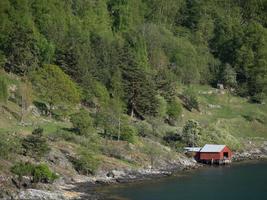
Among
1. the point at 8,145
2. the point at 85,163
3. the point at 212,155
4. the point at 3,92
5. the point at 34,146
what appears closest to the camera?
the point at 8,145

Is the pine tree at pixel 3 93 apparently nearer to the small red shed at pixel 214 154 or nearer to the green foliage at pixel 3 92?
the green foliage at pixel 3 92

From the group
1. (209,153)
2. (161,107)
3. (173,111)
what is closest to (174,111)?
(173,111)

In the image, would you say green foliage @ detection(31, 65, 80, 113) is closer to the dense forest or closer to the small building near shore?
the dense forest

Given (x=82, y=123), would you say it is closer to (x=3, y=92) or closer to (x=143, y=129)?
(x=3, y=92)

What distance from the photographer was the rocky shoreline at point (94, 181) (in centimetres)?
8862

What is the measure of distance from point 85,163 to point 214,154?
36.4 m

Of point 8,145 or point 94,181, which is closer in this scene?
point 8,145

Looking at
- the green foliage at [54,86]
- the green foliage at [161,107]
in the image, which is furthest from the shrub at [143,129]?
the green foliage at [54,86]

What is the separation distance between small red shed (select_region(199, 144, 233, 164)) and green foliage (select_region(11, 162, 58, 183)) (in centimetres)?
4417

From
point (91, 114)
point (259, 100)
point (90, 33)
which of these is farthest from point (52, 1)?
point (259, 100)

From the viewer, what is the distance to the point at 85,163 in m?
105

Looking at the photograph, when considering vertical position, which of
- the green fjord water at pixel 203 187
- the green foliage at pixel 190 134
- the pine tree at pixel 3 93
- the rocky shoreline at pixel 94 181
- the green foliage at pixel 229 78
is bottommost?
the green fjord water at pixel 203 187

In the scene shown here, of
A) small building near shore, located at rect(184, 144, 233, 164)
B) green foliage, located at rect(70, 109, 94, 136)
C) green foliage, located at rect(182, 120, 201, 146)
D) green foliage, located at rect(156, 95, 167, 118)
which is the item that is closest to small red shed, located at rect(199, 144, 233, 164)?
small building near shore, located at rect(184, 144, 233, 164)

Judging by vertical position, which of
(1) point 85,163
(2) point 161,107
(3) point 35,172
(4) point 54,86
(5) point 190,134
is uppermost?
(4) point 54,86
